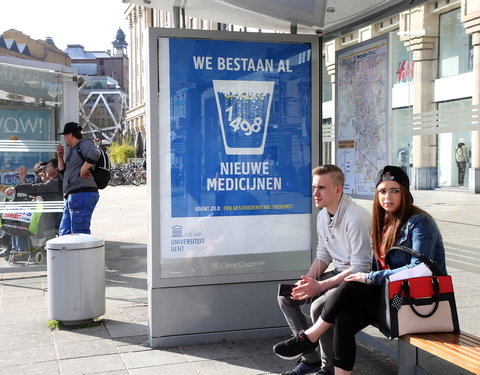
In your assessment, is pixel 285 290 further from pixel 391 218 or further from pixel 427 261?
pixel 427 261

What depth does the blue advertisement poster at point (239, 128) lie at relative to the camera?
4.78 meters

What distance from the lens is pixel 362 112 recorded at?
5.11 meters

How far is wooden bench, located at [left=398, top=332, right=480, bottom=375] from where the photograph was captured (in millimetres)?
3062

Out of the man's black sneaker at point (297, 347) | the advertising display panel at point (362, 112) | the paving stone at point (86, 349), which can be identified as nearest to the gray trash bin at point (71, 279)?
the paving stone at point (86, 349)

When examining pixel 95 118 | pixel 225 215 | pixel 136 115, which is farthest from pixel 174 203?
pixel 95 118

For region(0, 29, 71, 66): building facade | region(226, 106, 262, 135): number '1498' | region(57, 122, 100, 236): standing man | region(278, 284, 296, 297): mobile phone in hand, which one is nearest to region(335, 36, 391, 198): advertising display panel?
region(226, 106, 262, 135): number '1498'

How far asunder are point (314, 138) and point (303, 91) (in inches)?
15.5

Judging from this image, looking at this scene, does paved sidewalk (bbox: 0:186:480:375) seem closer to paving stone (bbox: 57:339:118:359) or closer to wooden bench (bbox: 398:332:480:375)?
paving stone (bbox: 57:339:118:359)

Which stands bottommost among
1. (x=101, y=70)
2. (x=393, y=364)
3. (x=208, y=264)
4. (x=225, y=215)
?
(x=393, y=364)

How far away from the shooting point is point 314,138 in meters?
5.10

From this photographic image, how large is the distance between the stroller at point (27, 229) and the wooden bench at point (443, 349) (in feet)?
19.2

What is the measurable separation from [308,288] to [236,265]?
42.5 inches

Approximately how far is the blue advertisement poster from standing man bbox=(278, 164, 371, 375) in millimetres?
798

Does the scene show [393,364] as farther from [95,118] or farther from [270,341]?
[95,118]
